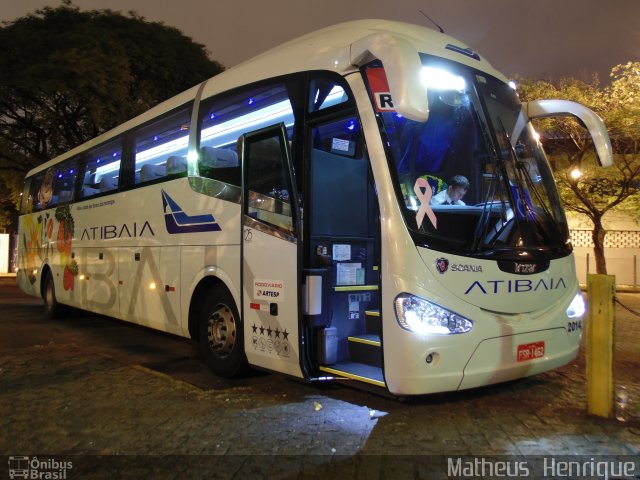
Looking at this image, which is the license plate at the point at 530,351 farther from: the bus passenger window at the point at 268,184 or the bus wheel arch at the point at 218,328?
the bus wheel arch at the point at 218,328

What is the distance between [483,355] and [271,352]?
6.39 feet

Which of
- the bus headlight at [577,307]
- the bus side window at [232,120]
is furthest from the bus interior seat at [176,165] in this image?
the bus headlight at [577,307]

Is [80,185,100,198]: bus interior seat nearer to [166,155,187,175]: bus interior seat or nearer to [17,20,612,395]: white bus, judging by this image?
[166,155,187,175]: bus interior seat

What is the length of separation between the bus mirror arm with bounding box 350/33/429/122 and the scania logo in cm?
110

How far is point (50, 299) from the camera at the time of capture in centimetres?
1127

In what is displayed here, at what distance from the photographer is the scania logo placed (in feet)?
13.1

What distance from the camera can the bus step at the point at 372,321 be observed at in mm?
4844

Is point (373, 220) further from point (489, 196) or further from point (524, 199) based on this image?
point (524, 199)

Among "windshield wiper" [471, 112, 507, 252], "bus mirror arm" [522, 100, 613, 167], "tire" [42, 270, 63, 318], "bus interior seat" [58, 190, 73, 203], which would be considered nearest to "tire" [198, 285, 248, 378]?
"windshield wiper" [471, 112, 507, 252]

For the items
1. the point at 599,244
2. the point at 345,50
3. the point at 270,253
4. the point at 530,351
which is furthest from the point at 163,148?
the point at 599,244

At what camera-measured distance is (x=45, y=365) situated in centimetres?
671

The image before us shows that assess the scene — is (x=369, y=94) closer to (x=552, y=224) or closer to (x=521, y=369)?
(x=552, y=224)

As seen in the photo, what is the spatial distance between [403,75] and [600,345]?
2.99 metres

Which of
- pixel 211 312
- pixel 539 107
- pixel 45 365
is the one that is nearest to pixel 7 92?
pixel 45 365
